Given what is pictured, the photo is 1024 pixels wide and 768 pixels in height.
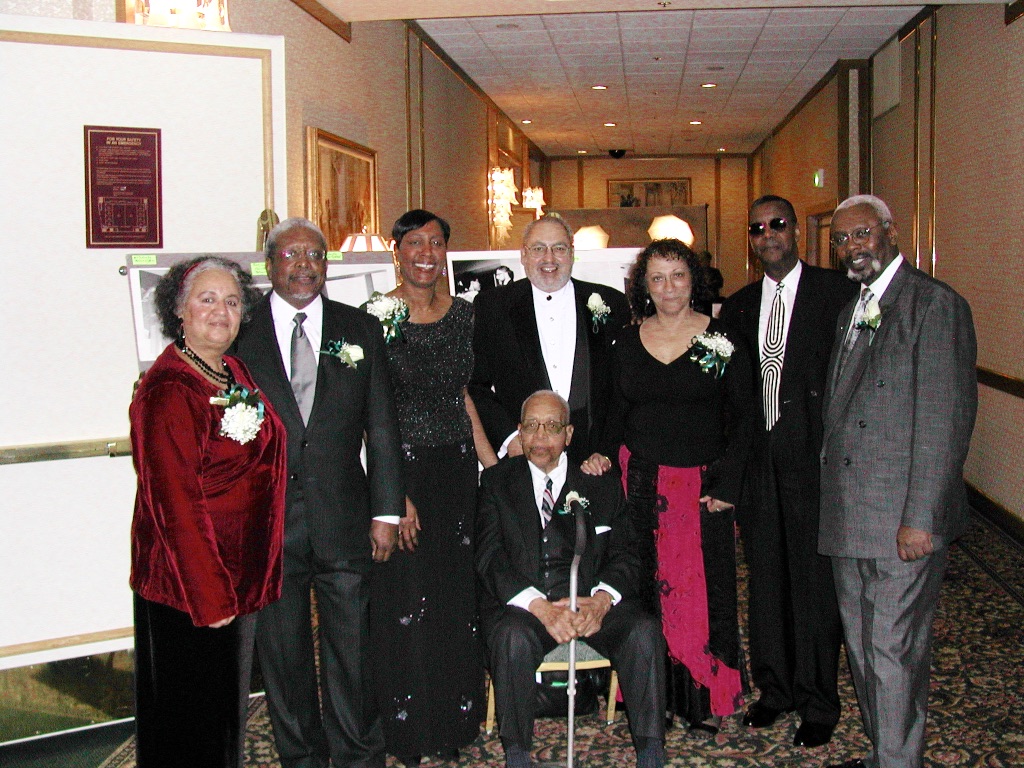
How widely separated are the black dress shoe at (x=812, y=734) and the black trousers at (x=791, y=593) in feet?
0.06

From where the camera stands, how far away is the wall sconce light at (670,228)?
1375 centimetres

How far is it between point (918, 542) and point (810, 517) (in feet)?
2.09

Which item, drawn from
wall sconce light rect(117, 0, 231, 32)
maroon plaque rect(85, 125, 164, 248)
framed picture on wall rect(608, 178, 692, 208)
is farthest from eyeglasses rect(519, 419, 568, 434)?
framed picture on wall rect(608, 178, 692, 208)

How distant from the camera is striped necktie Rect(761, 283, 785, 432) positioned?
3375 millimetres

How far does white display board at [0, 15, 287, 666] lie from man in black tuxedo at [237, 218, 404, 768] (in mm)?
780

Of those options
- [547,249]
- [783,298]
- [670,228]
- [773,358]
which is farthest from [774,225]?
[670,228]

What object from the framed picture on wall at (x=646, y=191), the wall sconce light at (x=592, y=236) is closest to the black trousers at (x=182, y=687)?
the wall sconce light at (x=592, y=236)

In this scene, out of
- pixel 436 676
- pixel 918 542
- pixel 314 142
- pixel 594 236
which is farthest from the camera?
pixel 594 236

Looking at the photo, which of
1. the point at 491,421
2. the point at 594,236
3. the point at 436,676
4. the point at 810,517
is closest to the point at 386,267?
the point at 491,421

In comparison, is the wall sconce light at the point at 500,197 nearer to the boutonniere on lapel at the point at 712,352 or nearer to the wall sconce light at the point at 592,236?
the wall sconce light at the point at 592,236

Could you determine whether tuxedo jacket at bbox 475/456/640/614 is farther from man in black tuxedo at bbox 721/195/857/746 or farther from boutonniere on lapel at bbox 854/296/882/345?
boutonniere on lapel at bbox 854/296/882/345

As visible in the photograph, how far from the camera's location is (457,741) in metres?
3.31

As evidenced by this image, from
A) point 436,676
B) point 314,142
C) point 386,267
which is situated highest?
point 314,142

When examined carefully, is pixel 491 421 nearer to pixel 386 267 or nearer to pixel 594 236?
pixel 386 267
